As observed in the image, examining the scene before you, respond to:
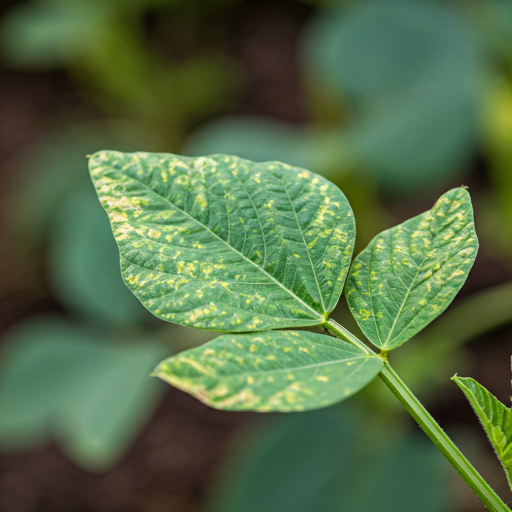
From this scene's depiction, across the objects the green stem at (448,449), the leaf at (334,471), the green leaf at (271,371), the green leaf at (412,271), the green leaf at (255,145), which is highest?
the green leaf at (412,271)

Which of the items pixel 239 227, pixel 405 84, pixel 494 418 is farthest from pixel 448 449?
pixel 405 84

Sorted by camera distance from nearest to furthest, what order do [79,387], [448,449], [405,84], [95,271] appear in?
[448,449] → [79,387] → [95,271] → [405,84]

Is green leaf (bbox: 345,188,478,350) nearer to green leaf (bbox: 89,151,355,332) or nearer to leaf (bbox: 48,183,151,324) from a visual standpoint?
green leaf (bbox: 89,151,355,332)

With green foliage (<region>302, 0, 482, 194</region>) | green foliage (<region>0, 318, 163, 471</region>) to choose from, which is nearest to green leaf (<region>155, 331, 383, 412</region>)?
green foliage (<region>0, 318, 163, 471</region>)

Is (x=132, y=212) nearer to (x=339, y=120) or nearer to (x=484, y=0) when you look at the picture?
(x=339, y=120)

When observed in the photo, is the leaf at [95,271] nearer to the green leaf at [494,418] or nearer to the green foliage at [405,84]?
the green foliage at [405,84]

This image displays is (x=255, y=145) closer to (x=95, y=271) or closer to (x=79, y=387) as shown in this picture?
(x=95, y=271)

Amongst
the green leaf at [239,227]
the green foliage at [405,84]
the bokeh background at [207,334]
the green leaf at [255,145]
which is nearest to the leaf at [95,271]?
the bokeh background at [207,334]
